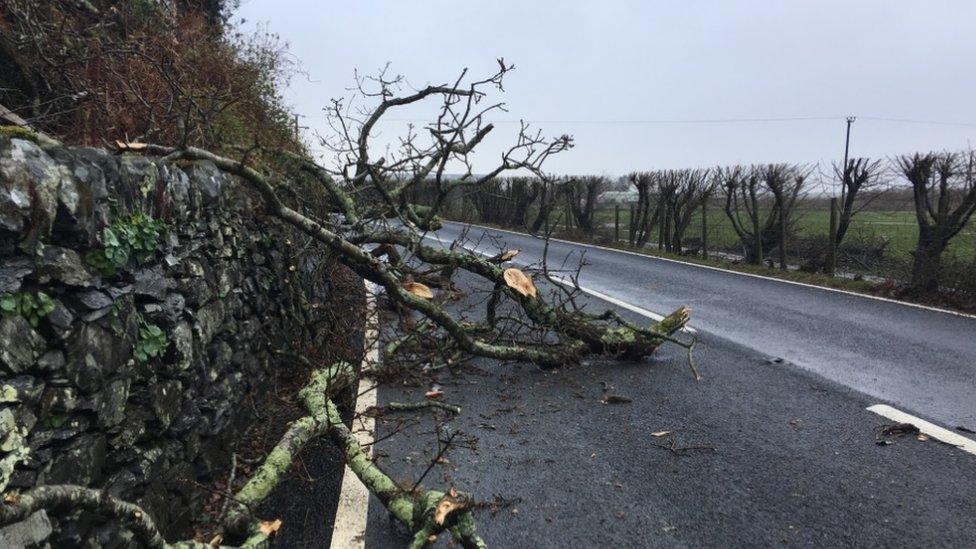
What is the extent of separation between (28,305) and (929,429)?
218 inches

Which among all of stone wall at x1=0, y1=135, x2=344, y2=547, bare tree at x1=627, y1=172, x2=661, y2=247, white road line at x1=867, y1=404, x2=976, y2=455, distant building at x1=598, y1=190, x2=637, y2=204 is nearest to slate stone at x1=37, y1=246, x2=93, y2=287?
stone wall at x1=0, y1=135, x2=344, y2=547

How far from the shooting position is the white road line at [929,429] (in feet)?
14.9

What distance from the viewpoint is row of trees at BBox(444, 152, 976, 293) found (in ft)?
35.5

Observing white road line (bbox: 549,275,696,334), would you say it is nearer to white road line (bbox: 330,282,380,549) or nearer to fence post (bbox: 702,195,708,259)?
white road line (bbox: 330,282,380,549)

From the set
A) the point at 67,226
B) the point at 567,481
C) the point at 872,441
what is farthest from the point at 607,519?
the point at 67,226

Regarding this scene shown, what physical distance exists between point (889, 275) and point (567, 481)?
35.1 ft

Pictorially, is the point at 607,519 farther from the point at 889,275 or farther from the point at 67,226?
the point at 889,275

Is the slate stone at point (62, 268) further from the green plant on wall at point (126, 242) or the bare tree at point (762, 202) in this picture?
the bare tree at point (762, 202)

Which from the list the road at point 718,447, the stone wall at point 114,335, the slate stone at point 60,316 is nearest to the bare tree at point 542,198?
the road at point 718,447

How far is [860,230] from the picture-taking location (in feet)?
51.8

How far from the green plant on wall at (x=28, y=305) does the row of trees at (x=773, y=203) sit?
6.52m

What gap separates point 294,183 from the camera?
7500mm

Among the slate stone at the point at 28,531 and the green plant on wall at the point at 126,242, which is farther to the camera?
the green plant on wall at the point at 126,242

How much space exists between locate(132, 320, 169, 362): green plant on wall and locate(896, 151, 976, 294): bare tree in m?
11.2
